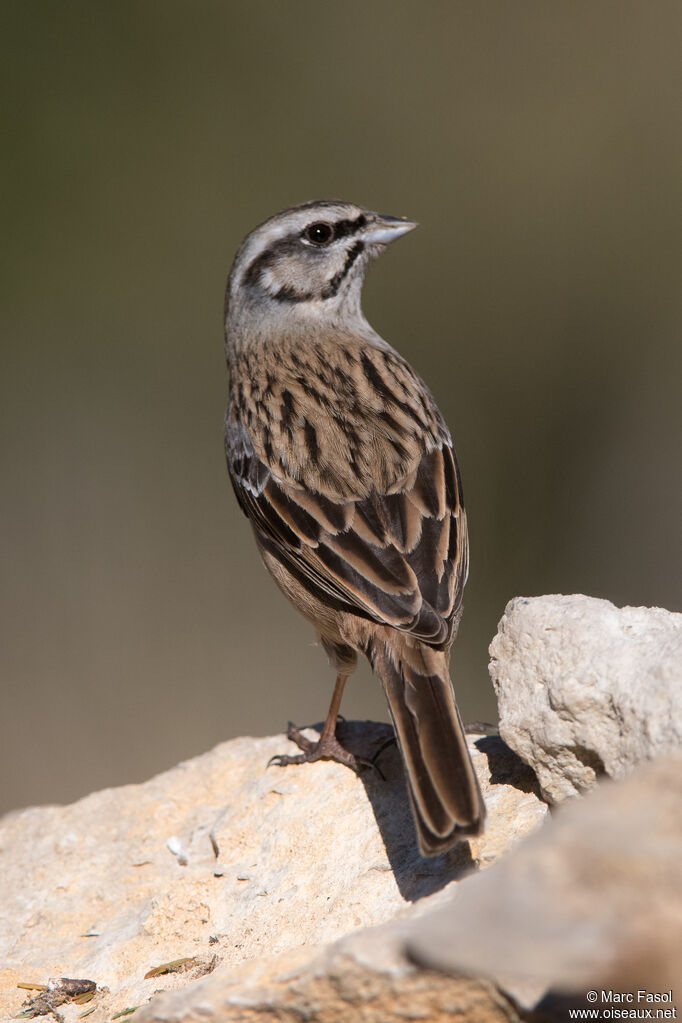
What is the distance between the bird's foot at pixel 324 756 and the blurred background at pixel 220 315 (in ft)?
15.2

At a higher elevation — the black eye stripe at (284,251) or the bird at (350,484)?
the black eye stripe at (284,251)

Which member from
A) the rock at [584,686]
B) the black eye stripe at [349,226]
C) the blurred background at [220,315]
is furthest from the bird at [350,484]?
the blurred background at [220,315]

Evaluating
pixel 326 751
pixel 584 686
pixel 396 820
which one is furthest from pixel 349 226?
pixel 584 686

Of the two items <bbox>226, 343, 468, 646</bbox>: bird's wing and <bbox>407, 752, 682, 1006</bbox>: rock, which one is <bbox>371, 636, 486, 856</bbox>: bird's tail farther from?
<bbox>407, 752, 682, 1006</bbox>: rock

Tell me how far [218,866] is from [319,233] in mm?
3400

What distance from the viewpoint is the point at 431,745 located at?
400 cm

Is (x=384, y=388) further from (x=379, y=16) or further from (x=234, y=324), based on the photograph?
(x=379, y=16)

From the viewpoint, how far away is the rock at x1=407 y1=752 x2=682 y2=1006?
237 centimetres

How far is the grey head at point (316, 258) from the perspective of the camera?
664 cm

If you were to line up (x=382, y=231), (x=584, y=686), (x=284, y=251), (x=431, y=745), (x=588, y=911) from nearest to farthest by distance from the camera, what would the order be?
(x=588, y=911) < (x=584, y=686) < (x=431, y=745) < (x=382, y=231) < (x=284, y=251)

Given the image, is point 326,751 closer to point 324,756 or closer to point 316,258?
point 324,756

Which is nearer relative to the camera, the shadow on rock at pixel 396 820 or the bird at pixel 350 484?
the shadow on rock at pixel 396 820

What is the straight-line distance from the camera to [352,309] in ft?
22.2

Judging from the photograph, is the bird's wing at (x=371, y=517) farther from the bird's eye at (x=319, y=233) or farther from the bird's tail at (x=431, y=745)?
the bird's eye at (x=319, y=233)
